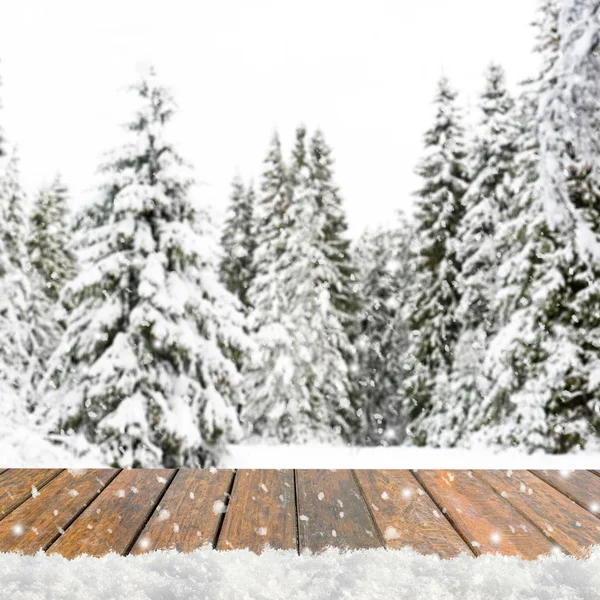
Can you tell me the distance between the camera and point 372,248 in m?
24.1

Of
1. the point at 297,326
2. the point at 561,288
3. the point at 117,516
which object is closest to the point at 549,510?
the point at 117,516

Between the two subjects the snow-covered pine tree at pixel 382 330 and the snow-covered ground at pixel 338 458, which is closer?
the snow-covered ground at pixel 338 458

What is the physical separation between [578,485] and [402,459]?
6210 mm

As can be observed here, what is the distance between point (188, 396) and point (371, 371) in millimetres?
14720

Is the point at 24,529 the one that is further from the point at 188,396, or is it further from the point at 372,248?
the point at 372,248

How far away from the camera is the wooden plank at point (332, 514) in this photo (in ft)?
7.14

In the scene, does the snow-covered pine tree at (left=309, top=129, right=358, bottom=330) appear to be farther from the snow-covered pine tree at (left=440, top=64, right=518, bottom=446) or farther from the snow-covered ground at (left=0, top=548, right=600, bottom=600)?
the snow-covered ground at (left=0, top=548, right=600, bottom=600)

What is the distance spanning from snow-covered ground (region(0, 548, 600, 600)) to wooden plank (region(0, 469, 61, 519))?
2.00 ft

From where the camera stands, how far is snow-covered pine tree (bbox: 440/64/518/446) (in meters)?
15.4

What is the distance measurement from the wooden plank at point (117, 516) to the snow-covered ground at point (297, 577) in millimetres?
131

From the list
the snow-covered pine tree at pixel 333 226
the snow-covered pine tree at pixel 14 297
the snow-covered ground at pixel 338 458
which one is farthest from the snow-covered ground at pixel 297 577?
the snow-covered pine tree at pixel 333 226

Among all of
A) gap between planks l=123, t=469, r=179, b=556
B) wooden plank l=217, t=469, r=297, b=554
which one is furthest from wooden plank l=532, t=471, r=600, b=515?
gap between planks l=123, t=469, r=179, b=556

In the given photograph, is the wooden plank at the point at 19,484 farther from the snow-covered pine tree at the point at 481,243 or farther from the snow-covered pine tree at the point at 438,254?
the snow-covered pine tree at the point at 438,254

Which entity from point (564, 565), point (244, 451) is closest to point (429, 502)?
point (564, 565)
